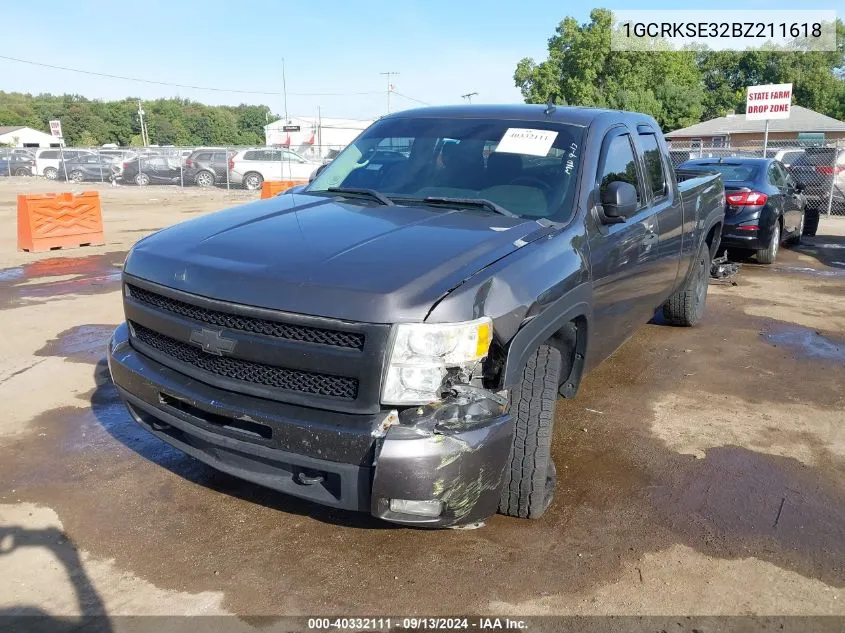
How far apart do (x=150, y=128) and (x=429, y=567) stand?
126507 millimetres

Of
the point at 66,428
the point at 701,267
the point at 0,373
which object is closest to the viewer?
the point at 66,428

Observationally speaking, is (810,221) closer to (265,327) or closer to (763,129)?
(265,327)

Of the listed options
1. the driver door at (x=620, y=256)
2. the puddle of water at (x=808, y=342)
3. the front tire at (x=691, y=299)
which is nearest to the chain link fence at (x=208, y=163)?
the puddle of water at (x=808, y=342)

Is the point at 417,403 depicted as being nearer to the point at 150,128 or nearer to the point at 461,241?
the point at 461,241

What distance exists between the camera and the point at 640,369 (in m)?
5.76

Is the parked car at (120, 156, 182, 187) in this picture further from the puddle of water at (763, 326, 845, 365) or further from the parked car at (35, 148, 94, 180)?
the puddle of water at (763, 326, 845, 365)

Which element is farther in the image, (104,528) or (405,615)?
(104,528)

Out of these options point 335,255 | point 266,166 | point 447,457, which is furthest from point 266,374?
point 266,166

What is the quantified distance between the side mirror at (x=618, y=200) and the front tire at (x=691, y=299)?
113 inches

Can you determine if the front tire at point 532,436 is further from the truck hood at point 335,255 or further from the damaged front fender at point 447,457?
the truck hood at point 335,255

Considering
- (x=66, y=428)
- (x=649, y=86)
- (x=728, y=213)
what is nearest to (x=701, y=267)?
(x=728, y=213)

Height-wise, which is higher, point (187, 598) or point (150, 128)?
point (150, 128)

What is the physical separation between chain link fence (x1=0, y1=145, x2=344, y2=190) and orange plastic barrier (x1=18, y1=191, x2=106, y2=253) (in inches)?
405

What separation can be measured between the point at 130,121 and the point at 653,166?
126 m
